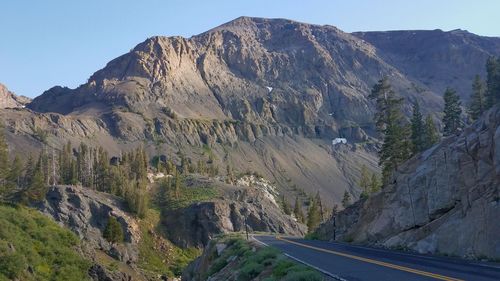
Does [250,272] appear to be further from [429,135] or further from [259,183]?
[259,183]

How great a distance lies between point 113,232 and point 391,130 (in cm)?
5612

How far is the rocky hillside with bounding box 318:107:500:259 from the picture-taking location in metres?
26.2

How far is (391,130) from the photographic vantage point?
52562mm

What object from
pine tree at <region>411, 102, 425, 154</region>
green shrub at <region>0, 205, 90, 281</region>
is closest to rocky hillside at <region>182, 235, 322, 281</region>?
green shrub at <region>0, 205, 90, 281</region>

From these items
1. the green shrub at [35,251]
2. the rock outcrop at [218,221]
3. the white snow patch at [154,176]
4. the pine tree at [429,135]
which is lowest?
the rock outcrop at [218,221]

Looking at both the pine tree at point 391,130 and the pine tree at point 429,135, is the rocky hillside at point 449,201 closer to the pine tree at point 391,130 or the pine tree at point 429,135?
the pine tree at point 391,130

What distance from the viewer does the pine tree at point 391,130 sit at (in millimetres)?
52406

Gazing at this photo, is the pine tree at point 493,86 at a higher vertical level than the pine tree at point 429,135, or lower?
higher

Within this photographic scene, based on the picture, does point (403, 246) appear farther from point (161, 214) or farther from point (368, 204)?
point (161, 214)

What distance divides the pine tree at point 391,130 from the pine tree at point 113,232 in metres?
52.8

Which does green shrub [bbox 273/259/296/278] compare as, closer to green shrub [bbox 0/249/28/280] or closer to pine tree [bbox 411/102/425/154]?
pine tree [bbox 411/102/425/154]

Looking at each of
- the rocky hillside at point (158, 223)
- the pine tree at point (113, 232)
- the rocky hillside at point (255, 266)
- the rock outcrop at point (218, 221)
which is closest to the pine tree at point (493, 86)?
the rocky hillside at point (255, 266)

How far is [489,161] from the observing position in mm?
29094

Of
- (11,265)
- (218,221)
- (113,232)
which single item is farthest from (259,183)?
(11,265)
